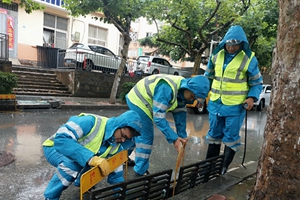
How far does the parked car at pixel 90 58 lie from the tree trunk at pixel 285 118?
1094cm

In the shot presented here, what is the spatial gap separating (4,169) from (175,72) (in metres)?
16.4

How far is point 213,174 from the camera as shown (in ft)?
11.1

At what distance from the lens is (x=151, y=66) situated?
659 inches

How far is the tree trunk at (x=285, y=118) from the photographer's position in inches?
74.8

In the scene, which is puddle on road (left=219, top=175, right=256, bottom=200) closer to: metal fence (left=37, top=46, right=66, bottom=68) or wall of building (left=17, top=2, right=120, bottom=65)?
metal fence (left=37, top=46, right=66, bottom=68)

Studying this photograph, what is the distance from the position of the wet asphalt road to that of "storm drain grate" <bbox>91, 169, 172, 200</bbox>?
30.0 inches

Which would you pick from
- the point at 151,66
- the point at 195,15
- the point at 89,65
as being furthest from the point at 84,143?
the point at 151,66

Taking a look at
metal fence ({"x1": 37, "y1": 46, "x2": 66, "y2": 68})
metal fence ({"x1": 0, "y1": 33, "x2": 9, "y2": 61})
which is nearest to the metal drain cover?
metal fence ({"x1": 0, "y1": 33, "x2": 9, "y2": 61})

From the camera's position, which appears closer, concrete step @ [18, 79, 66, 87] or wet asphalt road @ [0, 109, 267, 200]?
wet asphalt road @ [0, 109, 267, 200]

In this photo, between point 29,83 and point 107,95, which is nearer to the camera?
point 29,83

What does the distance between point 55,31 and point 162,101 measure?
15774mm

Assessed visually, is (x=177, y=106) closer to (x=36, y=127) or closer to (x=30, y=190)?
(x=30, y=190)

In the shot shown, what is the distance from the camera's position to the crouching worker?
209cm

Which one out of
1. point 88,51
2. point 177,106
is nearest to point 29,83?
point 88,51
